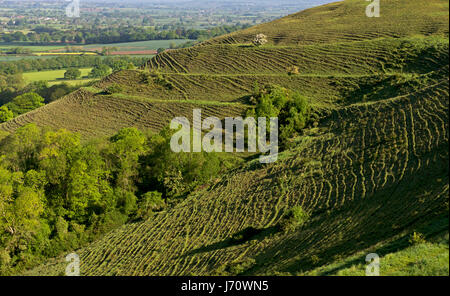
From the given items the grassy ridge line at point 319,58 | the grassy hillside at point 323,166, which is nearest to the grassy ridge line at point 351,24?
the grassy hillside at point 323,166

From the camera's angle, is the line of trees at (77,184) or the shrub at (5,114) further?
the shrub at (5,114)

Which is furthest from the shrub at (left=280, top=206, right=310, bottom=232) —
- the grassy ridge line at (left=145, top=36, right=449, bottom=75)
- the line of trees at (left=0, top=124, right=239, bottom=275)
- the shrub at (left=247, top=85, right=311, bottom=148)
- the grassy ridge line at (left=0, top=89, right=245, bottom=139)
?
the grassy ridge line at (left=0, top=89, right=245, bottom=139)

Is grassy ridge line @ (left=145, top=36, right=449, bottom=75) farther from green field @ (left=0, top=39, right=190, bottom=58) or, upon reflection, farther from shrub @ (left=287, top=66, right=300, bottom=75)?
green field @ (left=0, top=39, right=190, bottom=58)

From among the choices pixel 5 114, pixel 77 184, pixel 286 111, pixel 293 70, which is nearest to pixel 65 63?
pixel 5 114

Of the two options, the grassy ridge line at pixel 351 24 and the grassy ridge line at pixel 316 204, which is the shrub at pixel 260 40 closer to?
the grassy ridge line at pixel 351 24

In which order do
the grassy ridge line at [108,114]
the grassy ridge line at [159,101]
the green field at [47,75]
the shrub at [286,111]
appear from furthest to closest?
the green field at [47,75]
the grassy ridge line at [159,101]
the grassy ridge line at [108,114]
the shrub at [286,111]
